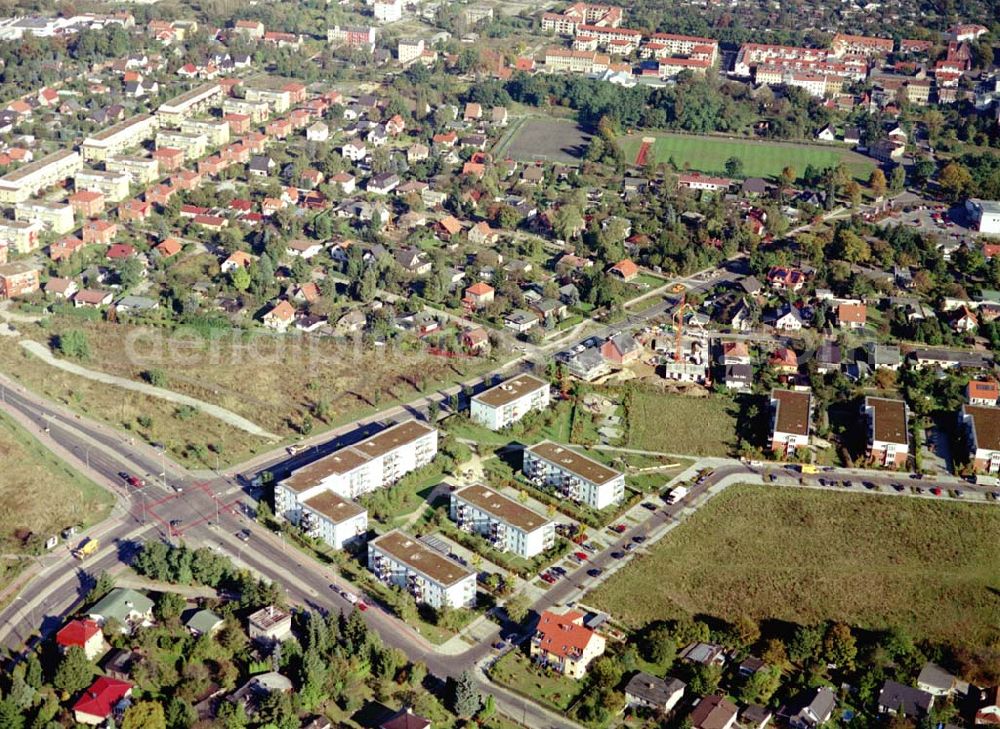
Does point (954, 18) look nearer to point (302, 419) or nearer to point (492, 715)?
point (302, 419)

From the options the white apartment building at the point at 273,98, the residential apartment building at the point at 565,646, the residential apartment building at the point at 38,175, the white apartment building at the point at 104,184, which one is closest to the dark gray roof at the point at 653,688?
the residential apartment building at the point at 565,646

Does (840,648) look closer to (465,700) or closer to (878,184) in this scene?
(465,700)

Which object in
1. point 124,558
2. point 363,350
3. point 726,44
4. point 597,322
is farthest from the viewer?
point 726,44

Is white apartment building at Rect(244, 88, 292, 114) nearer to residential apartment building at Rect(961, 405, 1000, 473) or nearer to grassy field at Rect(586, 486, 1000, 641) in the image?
grassy field at Rect(586, 486, 1000, 641)

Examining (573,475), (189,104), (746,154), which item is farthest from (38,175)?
(746,154)

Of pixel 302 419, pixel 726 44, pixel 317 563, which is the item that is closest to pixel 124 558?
pixel 317 563

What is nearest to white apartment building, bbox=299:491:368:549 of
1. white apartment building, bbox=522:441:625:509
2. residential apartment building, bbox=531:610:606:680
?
white apartment building, bbox=522:441:625:509
